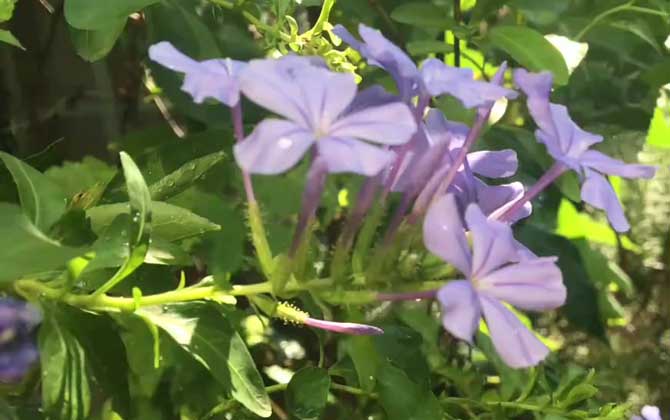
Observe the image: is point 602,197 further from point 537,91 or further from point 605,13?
point 605,13

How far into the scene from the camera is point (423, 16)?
649mm

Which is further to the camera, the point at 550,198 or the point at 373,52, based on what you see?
the point at 550,198

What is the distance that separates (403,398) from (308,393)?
5cm

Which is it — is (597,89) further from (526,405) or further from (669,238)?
(669,238)

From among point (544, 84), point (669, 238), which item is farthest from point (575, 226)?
point (544, 84)

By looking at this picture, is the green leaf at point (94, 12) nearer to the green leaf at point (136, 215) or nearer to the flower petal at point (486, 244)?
the green leaf at point (136, 215)

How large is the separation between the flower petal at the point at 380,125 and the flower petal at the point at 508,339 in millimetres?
69

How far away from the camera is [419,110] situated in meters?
0.39

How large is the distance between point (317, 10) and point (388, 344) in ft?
1.12

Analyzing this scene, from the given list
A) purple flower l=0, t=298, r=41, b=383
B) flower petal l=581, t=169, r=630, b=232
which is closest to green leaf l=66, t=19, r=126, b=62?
→ flower petal l=581, t=169, r=630, b=232

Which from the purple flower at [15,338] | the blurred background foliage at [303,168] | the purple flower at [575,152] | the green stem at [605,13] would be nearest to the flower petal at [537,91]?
the purple flower at [575,152]

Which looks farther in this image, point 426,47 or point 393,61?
point 426,47

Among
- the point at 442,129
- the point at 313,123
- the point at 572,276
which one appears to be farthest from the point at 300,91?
the point at 572,276

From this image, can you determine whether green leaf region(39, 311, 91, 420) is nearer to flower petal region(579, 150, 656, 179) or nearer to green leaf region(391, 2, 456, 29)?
flower petal region(579, 150, 656, 179)
